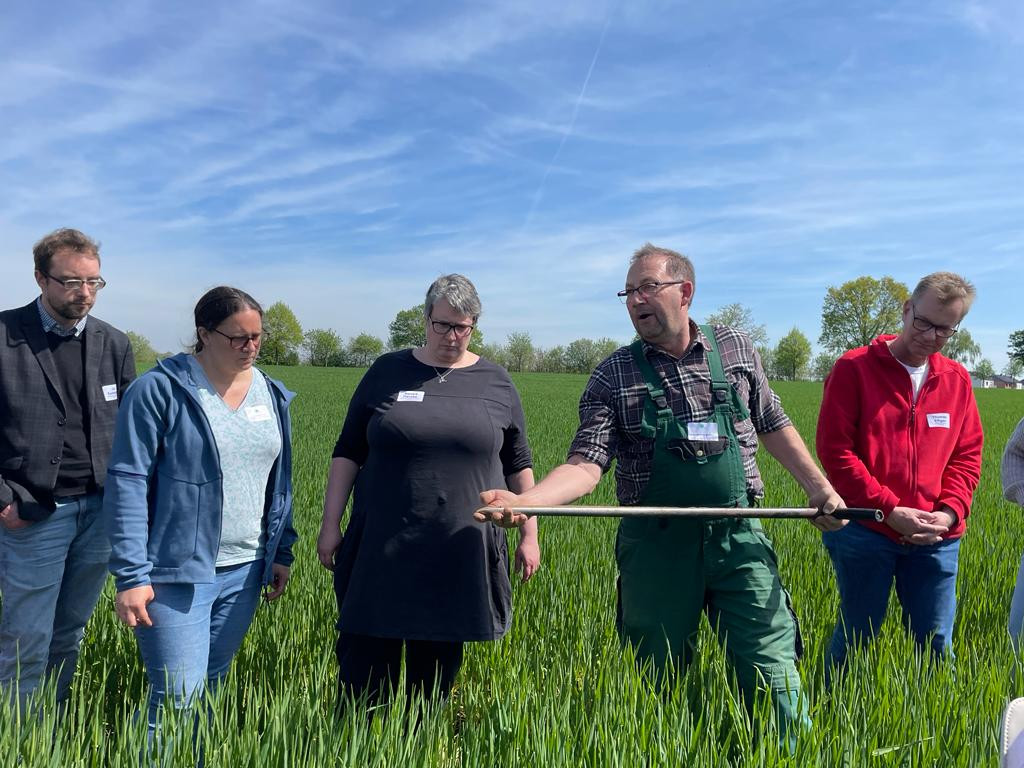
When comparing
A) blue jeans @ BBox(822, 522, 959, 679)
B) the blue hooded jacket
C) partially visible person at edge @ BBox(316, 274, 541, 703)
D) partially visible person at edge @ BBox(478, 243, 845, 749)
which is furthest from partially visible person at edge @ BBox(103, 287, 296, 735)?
blue jeans @ BBox(822, 522, 959, 679)

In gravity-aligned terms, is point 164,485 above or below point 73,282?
below

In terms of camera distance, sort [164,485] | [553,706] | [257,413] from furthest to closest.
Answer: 1. [257,413]
2. [164,485]
3. [553,706]

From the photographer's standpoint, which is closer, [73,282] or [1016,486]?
[73,282]

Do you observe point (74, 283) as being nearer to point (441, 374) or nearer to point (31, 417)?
point (31, 417)

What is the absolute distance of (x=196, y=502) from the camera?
7.59ft

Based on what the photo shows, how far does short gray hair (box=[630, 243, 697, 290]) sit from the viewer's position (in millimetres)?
2514

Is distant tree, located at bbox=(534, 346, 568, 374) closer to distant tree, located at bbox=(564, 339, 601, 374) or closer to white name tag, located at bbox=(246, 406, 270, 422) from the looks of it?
distant tree, located at bbox=(564, 339, 601, 374)

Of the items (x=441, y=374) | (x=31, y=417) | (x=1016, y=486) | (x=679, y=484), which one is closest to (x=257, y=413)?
(x=441, y=374)

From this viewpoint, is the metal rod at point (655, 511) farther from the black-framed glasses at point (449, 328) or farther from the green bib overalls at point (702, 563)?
the black-framed glasses at point (449, 328)

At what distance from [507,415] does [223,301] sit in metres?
1.00

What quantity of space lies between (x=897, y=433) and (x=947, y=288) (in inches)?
23.5

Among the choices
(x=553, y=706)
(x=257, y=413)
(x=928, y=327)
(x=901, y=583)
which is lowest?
(x=553, y=706)

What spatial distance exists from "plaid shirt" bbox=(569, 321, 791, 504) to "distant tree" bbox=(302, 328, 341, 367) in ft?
314

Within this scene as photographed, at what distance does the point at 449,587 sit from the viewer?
2561 millimetres
